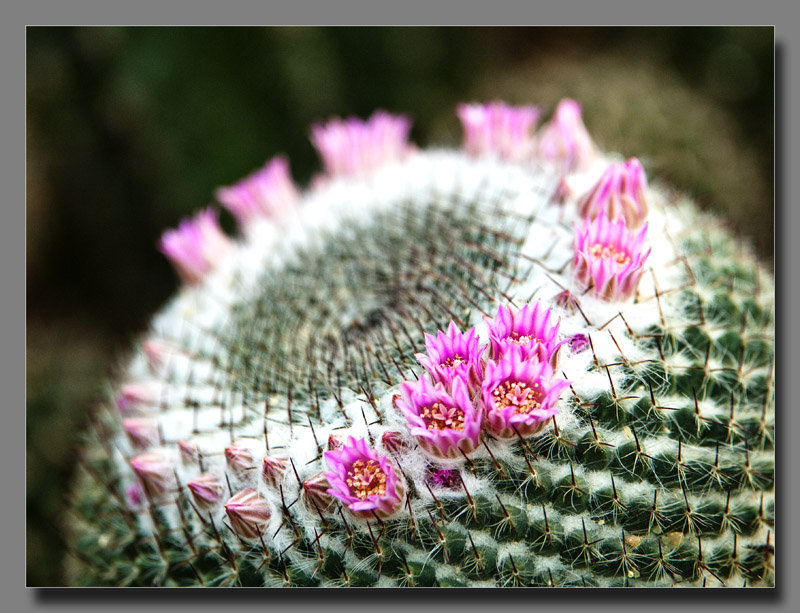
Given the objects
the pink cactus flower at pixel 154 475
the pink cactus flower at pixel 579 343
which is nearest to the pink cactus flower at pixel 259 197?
the pink cactus flower at pixel 154 475

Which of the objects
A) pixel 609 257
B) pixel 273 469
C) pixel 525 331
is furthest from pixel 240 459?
pixel 609 257

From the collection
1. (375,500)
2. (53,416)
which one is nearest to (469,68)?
(53,416)

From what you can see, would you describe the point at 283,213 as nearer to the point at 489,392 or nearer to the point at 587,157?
the point at 587,157

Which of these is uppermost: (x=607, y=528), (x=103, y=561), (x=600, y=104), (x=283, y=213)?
(x=600, y=104)

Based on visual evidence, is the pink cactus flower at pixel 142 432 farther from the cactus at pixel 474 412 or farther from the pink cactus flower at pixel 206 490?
the pink cactus flower at pixel 206 490

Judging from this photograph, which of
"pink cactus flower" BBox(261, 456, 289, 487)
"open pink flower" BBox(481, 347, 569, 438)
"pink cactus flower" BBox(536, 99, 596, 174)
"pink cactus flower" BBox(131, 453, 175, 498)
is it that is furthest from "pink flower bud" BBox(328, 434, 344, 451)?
"pink cactus flower" BBox(536, 99, 596, 174)

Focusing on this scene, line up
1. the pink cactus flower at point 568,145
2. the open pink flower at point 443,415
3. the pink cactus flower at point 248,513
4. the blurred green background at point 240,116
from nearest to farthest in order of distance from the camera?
the open pink flower at point 443,415, the pink cactus flower at point 248,513, the pink cactus flower at point 568,145, the blurred green background at point 240,116

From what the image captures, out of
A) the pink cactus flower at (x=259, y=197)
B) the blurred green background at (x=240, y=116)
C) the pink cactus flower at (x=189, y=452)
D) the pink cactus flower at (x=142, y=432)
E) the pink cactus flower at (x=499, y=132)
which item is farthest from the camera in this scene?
the blurred green background at (x=240, y=116)
